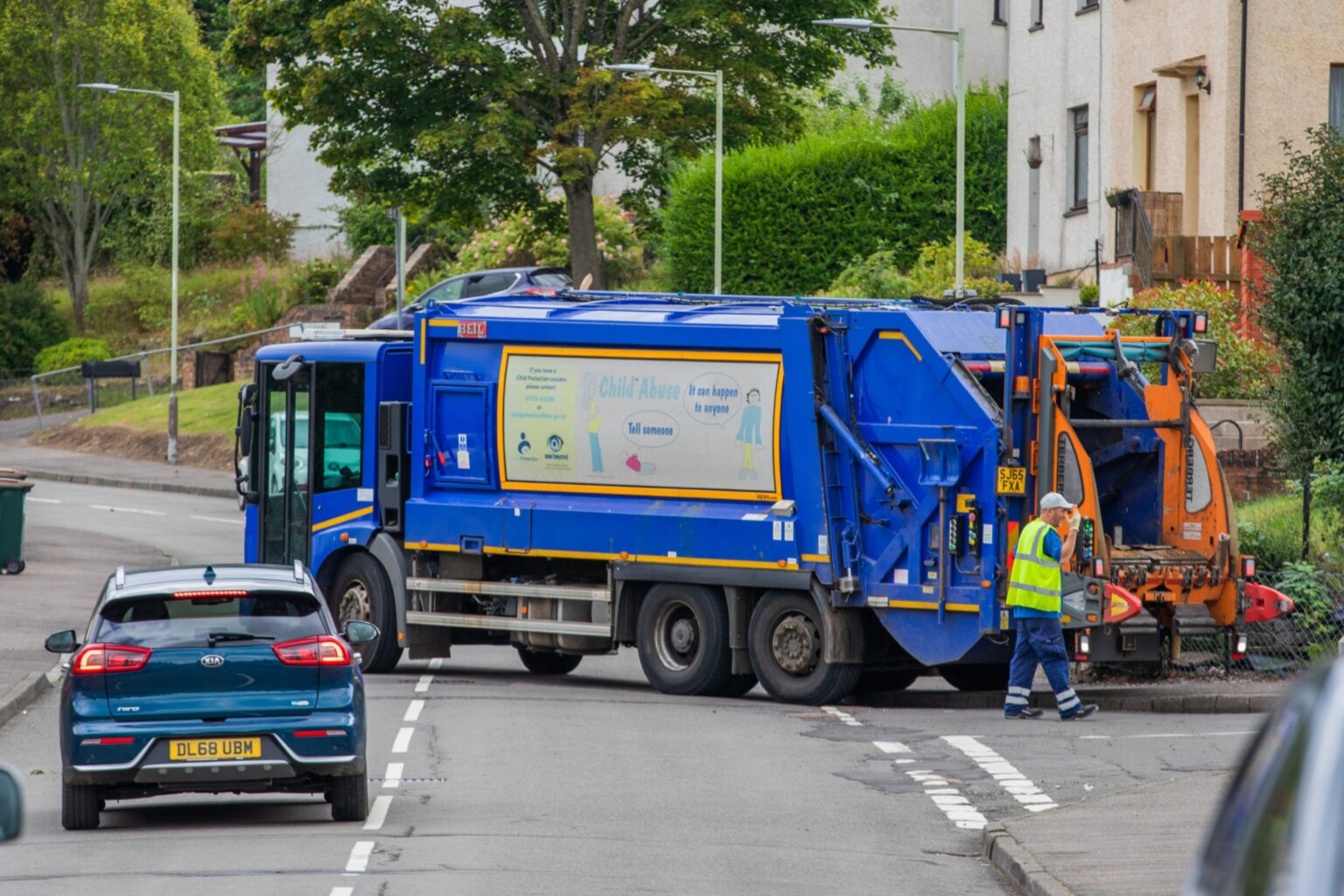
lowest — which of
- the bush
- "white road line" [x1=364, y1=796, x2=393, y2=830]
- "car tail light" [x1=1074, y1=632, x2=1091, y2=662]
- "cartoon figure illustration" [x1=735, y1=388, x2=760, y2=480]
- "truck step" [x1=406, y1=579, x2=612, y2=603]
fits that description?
"white road line" [x1=364, y1=796, x2=393, y2=830]

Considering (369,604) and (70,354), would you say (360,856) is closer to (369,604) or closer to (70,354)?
(369,604)

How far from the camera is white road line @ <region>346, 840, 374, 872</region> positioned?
10.6 m

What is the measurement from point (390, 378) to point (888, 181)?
26699mm

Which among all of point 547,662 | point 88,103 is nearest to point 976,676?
point 547,662

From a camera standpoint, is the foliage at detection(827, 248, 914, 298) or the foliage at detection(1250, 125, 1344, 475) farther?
the foliage at detection(827, 248, 914, 298)

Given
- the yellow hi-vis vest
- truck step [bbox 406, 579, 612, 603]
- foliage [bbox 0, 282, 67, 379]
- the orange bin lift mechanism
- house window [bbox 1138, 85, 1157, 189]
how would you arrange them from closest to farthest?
the yellow hi-vis vest < the orange bin lift mechanism < truck step [bbox 406, 579, 612, 603] < house window [bbox 1138, 85, 1157, 189] < foliage [bbox 0, 282, 67, 379]

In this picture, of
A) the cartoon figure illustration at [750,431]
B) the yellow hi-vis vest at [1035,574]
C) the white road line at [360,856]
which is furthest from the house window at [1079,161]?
the white road line at [360,856]

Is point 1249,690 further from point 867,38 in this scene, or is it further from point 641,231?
point 641,231

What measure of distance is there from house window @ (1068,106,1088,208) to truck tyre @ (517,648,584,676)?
2044cm

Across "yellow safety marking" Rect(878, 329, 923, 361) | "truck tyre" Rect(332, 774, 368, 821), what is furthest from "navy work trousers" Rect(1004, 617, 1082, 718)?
"truck tyre" Rect(332, 774, 368, 821)

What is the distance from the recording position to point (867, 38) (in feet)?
128

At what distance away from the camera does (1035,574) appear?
1622 centimetres

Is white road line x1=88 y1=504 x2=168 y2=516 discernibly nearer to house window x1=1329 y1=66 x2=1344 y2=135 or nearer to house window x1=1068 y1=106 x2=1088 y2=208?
house window x1=1068 y1=106 x2=1088 y2=208

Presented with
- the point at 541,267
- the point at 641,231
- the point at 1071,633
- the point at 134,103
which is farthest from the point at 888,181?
the point at 1071,633
